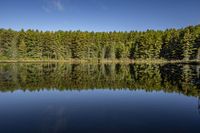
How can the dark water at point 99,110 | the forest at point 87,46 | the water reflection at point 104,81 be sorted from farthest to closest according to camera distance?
the forest at point 87,46 < the water reflection at point 104,81 < the dark water at point 99,110

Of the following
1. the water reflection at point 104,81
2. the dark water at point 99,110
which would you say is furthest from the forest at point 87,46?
the dark water at point 99,110

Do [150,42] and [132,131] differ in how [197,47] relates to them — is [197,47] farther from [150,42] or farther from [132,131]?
[132,131]

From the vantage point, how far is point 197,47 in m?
94.3

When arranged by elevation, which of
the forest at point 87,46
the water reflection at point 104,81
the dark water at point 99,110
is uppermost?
the forest at point 87,46

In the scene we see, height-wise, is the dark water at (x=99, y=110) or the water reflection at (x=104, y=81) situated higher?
the water reflection at (x=104, y=81)

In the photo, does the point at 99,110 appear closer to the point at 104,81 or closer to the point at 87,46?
the point at 104,81

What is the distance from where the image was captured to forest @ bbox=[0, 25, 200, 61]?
343 feet

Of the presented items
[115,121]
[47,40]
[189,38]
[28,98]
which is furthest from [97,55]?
[115,121]

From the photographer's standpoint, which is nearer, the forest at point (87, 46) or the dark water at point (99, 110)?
the dark water at point (99, 110)

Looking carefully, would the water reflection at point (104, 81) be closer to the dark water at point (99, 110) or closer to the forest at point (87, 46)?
the dark water at point (99, 110)

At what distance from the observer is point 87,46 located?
112 meters

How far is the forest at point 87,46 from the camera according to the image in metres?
105

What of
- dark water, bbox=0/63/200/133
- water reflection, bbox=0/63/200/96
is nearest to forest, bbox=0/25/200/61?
water reflection, bbox=0/63/200/96

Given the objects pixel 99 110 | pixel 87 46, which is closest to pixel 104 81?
pixel 99 110
